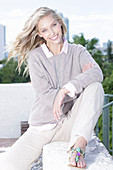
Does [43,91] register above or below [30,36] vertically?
below

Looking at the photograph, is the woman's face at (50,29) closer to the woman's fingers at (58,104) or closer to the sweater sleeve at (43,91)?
the sweater sleeve at (43,91)

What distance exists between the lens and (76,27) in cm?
4394

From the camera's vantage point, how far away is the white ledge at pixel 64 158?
156 centimetres

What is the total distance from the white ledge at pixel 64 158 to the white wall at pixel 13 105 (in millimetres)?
2608

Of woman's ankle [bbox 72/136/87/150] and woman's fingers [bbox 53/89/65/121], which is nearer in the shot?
woman's ankle [bbox 72/136/87/150]

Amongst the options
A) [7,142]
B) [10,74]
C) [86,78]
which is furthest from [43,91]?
[10,74]

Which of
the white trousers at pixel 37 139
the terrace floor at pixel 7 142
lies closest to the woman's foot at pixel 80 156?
the white trousers at pixel 37 139

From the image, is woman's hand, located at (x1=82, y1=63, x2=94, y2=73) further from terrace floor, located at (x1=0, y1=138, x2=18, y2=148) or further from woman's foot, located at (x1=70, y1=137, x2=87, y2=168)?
terrace floor, located at (x1=0, y1=138, x2=18, y2=148)

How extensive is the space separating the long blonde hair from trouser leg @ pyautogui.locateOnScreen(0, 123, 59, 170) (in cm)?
53

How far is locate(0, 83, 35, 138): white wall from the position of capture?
4.46 metres

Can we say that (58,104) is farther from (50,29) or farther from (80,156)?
(50,29)

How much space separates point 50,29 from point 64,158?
80 cm

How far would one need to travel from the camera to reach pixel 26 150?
72.9 inches

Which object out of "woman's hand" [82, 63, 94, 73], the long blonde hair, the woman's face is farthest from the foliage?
"woman's hand" [82, 63, 94, 73]
